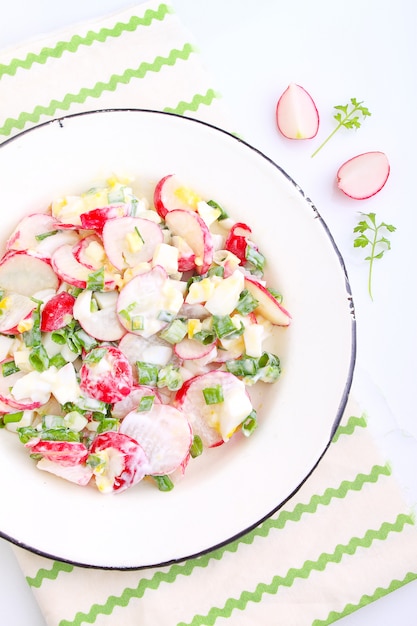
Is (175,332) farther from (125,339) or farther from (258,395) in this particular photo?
(258,395)

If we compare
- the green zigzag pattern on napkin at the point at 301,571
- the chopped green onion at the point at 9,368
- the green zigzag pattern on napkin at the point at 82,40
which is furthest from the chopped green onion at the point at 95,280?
the green zigzag pattern on napkin at the point at 301,571

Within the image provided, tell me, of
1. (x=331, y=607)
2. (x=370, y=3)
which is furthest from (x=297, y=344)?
(x=370, y=3)

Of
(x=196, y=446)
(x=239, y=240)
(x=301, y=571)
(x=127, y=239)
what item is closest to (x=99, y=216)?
(x=127, y=239)

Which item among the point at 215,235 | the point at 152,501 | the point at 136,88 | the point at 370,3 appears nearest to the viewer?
the point at 152,501

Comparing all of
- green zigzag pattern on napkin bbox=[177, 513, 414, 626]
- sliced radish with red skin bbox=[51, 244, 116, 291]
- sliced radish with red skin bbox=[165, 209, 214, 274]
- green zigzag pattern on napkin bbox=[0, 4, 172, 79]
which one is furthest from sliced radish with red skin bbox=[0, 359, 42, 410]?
green zigzag pattern on napkin bbox=[0, 4, 172, 79]

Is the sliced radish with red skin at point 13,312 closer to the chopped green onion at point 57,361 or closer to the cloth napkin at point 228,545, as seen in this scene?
the chopped green onion at point 57,361

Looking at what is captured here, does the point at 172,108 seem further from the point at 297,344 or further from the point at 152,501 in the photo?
the point at 152,501
